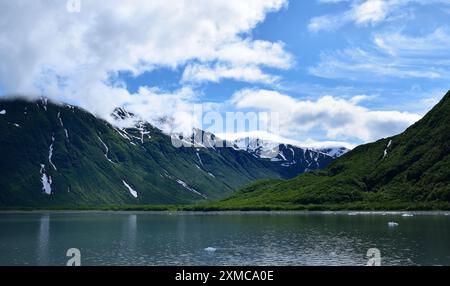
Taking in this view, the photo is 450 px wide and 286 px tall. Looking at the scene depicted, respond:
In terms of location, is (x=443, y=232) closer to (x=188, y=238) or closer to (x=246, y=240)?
(x=246, y=240)

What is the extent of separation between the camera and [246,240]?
116562mm
